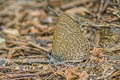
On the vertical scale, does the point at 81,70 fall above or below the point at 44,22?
below

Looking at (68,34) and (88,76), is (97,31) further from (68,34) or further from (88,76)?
(88,76)

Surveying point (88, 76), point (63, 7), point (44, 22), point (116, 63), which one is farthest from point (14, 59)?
point (63, 7)

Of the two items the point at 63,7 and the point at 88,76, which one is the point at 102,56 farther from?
the point at 63,7

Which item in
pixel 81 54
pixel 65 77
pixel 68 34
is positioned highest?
pixel 68 34

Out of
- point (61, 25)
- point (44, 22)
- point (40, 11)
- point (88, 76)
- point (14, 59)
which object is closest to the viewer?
point (88, 76)

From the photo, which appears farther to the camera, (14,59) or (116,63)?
(14,59)

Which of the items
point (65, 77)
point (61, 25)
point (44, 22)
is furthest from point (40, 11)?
point (65, 77)

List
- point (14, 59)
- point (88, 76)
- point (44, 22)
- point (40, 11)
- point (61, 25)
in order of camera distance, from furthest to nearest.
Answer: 1. point (40, 11)
2. point (44, 22)
3. point (14, 59)
4. point (61, 25)
5. point (88, 76)
